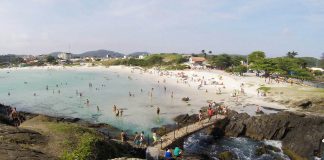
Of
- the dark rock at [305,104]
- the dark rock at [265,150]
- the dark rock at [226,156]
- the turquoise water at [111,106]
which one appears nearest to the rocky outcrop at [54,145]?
the dark rock at [226,156]

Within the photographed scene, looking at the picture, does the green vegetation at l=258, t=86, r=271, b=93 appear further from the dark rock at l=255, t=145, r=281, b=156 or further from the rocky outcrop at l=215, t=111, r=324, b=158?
the dark rock at l=255, t=145, r=281, b=156

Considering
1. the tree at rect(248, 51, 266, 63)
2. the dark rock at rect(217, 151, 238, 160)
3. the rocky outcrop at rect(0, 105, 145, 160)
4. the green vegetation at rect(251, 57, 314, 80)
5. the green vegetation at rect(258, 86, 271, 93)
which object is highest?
the tree at rect(248, 51, 266, 63)

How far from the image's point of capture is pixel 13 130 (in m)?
17.8

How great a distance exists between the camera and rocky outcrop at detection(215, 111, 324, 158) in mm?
28844

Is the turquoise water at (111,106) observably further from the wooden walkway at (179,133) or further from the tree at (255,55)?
the tree at (255,55)

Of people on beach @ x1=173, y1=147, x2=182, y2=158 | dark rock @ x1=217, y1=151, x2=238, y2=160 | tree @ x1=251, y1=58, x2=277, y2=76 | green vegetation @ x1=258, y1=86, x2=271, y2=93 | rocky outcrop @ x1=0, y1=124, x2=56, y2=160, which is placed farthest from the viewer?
tree @ x1=251, y1=58, x2=277, y2=76

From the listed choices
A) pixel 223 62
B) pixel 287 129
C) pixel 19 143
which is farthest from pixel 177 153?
pixel 223 62

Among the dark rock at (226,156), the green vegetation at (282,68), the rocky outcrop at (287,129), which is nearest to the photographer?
the dark rock at (226,156)

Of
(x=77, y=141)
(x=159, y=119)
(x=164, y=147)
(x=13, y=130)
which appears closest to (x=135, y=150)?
(x=164, y=147)

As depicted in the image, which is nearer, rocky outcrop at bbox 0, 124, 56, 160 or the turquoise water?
rocky outcrop at bbox 0, 124, 56, 160

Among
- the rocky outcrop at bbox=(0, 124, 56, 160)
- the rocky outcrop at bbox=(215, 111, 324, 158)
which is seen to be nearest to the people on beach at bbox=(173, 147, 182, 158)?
the rocky outcrop at bbox=(0, 124, 56, 160)

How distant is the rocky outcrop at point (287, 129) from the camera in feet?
94.6

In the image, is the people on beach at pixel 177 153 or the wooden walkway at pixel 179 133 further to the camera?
the wooden walkway at pixel 179 133

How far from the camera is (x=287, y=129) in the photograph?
31891 mm
